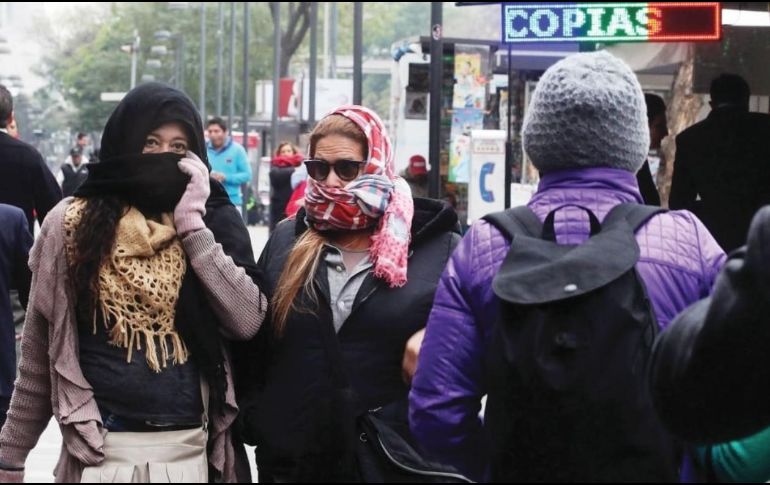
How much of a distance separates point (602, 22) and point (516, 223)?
7361mm

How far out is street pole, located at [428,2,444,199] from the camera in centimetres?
1514

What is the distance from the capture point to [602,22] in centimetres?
1053

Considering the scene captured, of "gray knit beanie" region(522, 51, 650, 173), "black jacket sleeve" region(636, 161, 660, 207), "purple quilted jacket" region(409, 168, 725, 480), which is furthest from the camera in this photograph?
"black jacket sleeve" region(636, 161, 660, 207)

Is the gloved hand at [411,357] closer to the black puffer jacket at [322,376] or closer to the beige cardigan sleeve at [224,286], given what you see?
the black puffer jacket at [322,376]

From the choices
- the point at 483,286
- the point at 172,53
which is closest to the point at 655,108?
the point at 483,286

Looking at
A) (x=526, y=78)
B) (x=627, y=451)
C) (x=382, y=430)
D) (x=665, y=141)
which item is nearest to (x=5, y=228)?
(x=382, y=430)

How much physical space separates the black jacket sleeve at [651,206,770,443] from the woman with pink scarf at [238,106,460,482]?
5.72 feet

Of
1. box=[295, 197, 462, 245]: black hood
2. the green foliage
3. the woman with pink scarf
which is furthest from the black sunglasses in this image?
the green foliage

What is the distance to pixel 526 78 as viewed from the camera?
57.1ft

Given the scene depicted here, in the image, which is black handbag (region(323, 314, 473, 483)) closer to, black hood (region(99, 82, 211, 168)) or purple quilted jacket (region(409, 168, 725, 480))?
black hood (region(99, 82, 211, 168))

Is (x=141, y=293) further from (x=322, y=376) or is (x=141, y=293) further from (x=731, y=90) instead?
(x=731, y=90)

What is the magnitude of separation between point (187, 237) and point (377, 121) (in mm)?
670

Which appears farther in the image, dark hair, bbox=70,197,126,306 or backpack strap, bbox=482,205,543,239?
dark hair, bbox=70,197,126,306

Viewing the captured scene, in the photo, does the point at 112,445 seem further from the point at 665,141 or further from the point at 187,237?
the point at 665,141
